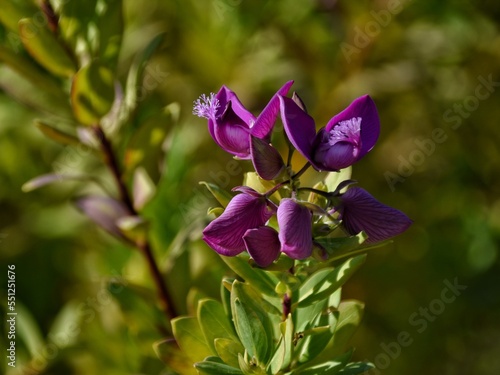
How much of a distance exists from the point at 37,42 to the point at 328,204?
2.02ft

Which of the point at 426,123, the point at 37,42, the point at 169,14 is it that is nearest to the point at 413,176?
A: the point at 426,123

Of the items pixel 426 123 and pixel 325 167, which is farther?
pixel 426 123

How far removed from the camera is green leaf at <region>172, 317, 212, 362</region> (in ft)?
3.11

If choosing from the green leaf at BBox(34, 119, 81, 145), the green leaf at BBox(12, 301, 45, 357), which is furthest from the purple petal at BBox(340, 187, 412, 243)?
the green leaf at BBox(12, 301, 45, 357)

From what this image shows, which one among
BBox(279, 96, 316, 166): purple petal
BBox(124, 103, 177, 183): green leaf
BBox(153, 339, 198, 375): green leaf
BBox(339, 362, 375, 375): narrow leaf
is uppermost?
BBox(279, 96, 316, 166): purple petal

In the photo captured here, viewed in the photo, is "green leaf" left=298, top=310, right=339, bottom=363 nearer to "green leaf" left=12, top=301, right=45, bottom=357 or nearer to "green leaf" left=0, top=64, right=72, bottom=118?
"green leaf" left=0, top=64, right=72, bottom=118

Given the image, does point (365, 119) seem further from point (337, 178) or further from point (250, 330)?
point (250, 330)

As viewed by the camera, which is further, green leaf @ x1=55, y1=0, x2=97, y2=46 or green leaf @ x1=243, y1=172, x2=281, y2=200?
green leaf @ x1=55, y1=0, x2=97, y2=46

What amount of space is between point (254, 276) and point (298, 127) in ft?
0.67

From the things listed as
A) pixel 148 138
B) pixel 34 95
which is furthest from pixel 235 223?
pixel 34 95

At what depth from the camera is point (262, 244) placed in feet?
2.57

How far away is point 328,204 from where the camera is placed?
0.84 meters

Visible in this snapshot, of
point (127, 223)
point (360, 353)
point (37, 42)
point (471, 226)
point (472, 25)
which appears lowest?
point (360, 353)

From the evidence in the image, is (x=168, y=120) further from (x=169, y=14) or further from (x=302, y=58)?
(x=169, y=14)
